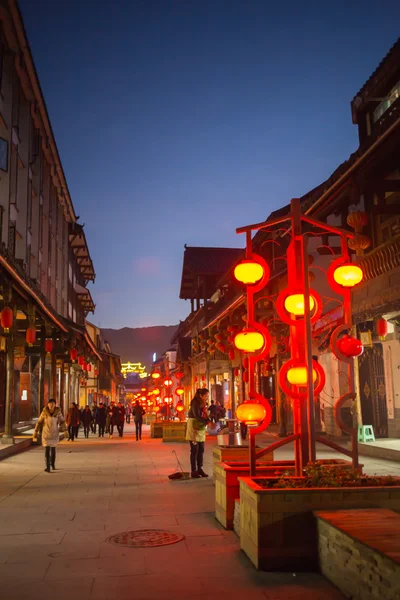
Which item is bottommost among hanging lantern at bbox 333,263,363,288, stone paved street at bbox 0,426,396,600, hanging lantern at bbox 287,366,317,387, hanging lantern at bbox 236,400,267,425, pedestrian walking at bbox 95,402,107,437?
stone paved street at bbox 0,426,396,600

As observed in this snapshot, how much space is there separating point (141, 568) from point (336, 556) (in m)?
1.99

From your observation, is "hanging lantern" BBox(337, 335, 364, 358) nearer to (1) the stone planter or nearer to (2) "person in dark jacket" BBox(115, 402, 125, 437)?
(1) the stone planter

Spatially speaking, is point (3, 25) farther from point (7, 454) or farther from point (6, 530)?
point (6, 530)

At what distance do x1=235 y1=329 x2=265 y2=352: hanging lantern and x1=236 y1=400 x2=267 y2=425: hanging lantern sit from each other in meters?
0.79

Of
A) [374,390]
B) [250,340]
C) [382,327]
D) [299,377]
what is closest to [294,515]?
[299,377]

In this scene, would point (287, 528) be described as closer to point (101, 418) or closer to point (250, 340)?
point (250, 340)

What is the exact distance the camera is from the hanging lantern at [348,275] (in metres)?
8.13

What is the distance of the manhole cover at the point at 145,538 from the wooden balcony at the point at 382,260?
8.50m

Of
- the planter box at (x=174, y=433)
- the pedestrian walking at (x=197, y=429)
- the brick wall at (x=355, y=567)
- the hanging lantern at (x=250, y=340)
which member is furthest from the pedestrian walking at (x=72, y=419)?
the brick wall at (x=355, y=567)

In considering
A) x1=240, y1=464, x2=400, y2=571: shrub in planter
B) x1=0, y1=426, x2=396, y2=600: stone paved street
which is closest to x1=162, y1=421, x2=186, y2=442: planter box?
x1=0, y1=426, x2=396, y2=600: stone paved street

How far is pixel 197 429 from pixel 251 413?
536cm

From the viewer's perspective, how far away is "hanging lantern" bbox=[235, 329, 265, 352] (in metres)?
7.82

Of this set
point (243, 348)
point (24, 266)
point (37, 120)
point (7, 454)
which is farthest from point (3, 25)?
point (243, 348)

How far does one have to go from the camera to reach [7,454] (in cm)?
1802
